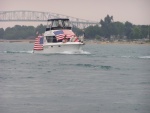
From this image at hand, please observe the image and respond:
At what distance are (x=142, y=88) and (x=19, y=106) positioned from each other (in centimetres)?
903

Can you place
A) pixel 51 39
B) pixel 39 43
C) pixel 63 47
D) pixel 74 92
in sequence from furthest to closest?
1. pixel 39 43
2. pixel 51 39
3. pixel 63 47
4. pixel 74 92

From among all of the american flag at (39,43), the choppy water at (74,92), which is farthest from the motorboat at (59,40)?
the choppy water at (74,92)

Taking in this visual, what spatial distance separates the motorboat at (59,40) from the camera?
74812mm

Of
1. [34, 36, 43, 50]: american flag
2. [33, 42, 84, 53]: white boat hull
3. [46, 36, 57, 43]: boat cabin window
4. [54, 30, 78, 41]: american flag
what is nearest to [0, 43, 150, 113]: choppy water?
[33, 42, 84, 53]: white boat hull

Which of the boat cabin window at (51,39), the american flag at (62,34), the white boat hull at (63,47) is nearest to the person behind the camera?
the white boat hull at (63,47)

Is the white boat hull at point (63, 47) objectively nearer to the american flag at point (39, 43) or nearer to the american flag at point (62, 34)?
the american flag at point (62, 34)

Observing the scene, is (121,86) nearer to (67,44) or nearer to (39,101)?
(39,101)

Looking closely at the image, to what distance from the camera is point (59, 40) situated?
7606 centimetres

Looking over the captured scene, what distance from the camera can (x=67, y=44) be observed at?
244 ft

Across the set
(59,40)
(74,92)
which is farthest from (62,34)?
(74,92)

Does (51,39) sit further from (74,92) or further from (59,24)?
(74,92)

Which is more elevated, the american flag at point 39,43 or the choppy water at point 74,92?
the choppy water at point 74,92

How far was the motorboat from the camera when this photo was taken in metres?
74.8

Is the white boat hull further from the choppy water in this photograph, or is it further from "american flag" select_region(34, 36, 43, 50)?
the choppy water
